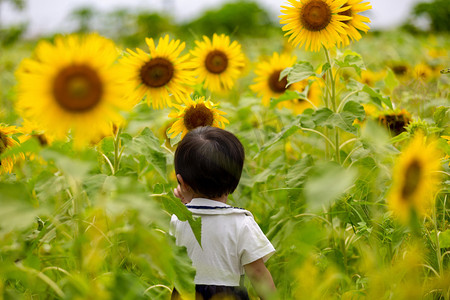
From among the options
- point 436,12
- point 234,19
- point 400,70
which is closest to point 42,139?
point 400,70

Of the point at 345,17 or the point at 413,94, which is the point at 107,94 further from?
the point at 413,94

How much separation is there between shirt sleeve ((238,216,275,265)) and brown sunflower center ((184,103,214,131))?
1.28 feet

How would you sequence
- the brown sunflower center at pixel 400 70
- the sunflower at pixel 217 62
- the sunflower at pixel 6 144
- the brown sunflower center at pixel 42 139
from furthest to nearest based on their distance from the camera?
the brown sunflower center at pixel 400 70
the sunflower at pixel 217 62
the brown sunflower center at pixel 42 139
the sunflower at pixel 6 144

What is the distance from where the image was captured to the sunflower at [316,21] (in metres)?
1.55

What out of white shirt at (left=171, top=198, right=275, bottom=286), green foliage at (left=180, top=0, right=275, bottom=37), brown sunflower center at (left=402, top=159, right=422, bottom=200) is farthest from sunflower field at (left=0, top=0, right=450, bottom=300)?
green foliage at (left=180, top=0, right=275, bottom=37)

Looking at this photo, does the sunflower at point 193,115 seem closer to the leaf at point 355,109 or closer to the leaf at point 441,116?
the leaf at point 355,109

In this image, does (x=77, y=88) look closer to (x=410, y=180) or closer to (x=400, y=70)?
(x=410, y=180)

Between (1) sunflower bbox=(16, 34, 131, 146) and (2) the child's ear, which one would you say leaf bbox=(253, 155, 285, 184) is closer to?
(2) the child's ear

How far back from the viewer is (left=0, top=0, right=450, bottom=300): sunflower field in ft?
3.05

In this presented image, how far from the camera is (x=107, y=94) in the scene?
0.99 metres

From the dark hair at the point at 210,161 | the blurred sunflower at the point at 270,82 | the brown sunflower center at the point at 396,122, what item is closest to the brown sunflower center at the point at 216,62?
the blurred sunflower at the point at 270,82

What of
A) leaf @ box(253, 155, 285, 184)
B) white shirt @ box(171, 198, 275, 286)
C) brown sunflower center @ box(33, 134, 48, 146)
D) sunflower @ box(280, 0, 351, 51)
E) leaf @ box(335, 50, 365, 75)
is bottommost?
white shirt @ box(171, 198, 275, 286)

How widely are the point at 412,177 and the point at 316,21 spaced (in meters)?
0.79

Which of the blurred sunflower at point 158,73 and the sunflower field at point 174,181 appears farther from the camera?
the blurred sunflower at point 158,73
